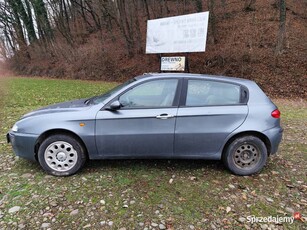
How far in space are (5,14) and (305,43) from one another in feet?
108

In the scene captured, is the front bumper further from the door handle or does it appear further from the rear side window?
the rear side window

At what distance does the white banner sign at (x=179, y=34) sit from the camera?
12211 mm

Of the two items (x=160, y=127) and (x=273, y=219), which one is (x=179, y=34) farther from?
(x=273, y=219)

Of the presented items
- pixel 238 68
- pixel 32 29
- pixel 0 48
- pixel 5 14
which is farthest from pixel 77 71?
pixel 0 48

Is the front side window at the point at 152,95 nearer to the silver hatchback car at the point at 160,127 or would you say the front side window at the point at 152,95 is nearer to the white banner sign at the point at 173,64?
the silver hatchback car at the point at 160,127

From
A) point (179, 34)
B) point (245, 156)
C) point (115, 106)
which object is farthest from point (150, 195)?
point (179, 34)

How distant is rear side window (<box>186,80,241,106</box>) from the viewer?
3.74m

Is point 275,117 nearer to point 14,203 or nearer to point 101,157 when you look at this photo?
point 101,157

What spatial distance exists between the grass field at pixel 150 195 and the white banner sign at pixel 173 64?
29.9 ft

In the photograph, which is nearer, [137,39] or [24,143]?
[24,143]

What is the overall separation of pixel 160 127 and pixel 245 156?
1.40 meters

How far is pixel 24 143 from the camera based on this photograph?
3627 millimetres

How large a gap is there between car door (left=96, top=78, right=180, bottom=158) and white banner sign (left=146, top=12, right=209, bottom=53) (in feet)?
30.9

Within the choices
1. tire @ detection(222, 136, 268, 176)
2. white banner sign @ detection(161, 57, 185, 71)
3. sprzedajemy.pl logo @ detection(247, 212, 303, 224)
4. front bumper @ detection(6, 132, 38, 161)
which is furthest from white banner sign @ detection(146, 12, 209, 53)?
sprzedajemy.pl logo @ detection(247, 212, 303, 224)
